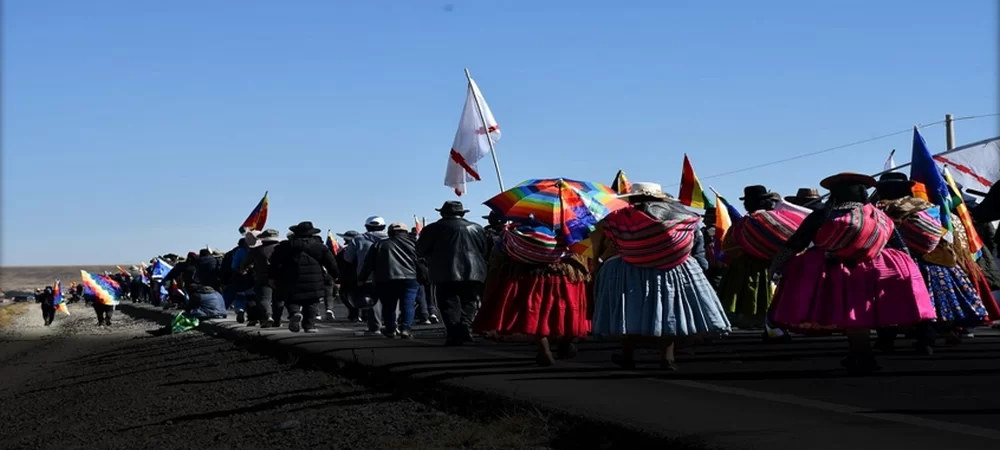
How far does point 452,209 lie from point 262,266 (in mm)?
7471

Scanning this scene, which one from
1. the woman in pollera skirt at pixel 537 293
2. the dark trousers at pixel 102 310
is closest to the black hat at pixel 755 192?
the woman in pollera skirt at pixel 537 293

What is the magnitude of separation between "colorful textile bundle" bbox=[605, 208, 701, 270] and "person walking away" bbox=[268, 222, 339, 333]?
10.8 m

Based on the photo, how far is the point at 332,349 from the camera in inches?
656

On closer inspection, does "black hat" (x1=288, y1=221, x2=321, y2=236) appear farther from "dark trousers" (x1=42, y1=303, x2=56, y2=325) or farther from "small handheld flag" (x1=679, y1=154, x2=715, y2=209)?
"dark trousers" (x1=42, y1=303, x2=56, y2=325)

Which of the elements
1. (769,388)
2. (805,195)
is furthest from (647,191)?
(805,195)

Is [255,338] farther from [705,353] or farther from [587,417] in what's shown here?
[587,417]

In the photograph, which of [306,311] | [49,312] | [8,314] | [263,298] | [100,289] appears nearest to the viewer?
[306,311]

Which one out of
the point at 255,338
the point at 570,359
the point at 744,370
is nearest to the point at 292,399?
the point at 570,359

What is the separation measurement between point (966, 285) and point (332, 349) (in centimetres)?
679

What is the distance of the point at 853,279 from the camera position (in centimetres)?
1140

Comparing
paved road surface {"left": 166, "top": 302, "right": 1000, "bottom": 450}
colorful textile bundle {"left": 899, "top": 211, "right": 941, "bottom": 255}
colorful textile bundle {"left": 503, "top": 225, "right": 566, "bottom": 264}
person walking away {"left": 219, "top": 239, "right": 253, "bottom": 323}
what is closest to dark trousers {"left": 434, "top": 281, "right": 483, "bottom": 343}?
paved road surface {"left": 166, "top": 302, "right": 1000, "bottom": 450}

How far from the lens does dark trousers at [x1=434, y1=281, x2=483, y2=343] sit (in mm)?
18047

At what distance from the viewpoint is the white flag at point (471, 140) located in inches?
982

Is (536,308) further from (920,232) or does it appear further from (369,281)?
(369,281)
